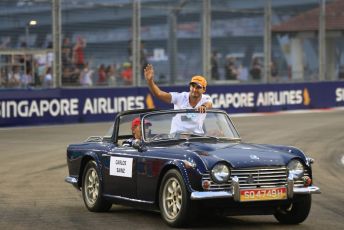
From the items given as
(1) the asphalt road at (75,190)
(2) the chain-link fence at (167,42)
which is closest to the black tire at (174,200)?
(1) the asphalt road at (75,190)

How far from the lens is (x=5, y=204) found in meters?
11.1

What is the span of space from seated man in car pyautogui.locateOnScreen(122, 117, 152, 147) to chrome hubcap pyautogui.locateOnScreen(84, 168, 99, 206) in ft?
2.02

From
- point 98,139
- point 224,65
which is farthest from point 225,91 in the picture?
point 98,139

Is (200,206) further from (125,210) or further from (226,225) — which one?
(125,210)

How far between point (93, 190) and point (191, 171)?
7.30ft

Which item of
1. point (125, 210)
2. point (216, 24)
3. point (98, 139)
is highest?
point (216, 24)

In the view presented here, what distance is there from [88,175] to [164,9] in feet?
65.5

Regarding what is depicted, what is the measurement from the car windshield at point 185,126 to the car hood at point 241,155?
507mm

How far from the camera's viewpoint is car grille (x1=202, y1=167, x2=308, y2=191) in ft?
28.3

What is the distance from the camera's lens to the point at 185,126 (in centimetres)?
1001

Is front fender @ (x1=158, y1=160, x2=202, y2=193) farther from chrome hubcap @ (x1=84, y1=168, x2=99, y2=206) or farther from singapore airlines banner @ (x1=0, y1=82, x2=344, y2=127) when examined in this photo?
singapore airlines banner @ (x1=0, y1=82, x2=344, y2=127)

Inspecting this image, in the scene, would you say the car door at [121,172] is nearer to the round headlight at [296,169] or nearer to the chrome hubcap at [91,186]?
the chrome hubcap at [91,186]

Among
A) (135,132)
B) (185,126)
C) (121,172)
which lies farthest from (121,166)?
(185,126)

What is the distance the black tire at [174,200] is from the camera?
8641 mm
